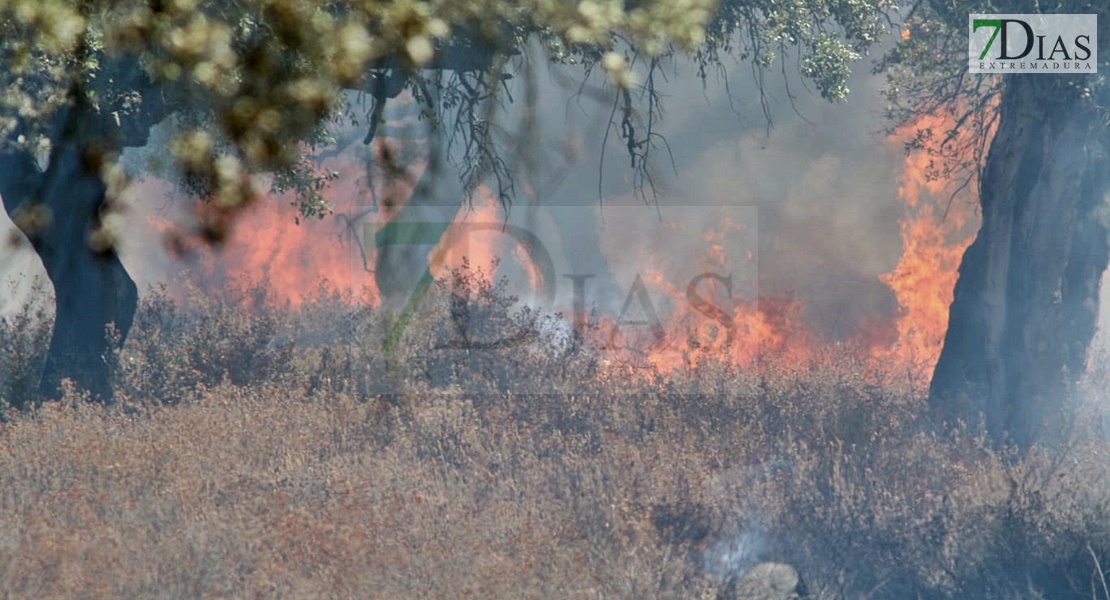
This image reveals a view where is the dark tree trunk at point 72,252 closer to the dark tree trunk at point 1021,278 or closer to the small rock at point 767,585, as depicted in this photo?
the small rock at point 767,585

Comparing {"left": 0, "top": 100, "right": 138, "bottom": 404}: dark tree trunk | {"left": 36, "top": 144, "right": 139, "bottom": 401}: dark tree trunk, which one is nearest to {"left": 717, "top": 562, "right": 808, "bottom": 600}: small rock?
{"left": 0, "top": 100, "right": 138, "bottom": 404}: dark tree trunk

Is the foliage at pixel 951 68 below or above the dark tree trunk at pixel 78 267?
above

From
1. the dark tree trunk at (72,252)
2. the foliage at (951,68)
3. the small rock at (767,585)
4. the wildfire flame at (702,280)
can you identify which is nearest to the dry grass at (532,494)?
the small rock at (767,585)

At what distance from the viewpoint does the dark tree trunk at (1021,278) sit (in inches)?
408

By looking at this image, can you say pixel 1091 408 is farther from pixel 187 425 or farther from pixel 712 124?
pixel 712 124

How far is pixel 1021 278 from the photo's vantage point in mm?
10812

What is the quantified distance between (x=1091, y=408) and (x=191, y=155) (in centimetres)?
962

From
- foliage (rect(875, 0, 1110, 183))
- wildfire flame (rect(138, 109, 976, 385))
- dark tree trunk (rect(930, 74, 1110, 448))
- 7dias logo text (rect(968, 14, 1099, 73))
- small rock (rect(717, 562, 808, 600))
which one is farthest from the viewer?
wildfire flame (rect(138, 109, 976, 385))

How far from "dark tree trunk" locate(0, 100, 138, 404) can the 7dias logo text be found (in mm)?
9436

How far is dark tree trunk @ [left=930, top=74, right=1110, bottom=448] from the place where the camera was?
10359mm

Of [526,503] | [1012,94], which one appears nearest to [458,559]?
[526,503]

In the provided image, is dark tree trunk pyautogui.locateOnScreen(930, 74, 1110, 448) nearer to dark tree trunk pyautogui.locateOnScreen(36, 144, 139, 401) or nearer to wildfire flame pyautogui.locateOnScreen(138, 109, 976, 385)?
wildfire flame pyautogui.locateOnScreen(138, 109, 976, 385)

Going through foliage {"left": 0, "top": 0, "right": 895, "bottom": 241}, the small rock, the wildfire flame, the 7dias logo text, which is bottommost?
the small rock

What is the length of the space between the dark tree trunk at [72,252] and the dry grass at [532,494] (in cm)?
106
